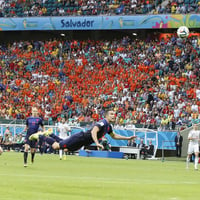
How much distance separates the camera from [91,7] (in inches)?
2172

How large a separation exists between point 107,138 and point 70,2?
59.4 feet

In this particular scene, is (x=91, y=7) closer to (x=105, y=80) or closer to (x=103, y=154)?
(x=105, y=80)

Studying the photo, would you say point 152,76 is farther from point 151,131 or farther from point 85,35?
point 85,35

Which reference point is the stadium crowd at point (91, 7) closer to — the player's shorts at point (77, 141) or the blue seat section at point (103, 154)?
the blue seat section at point (103, 154)

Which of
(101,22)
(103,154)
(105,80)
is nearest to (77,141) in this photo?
(103,154)

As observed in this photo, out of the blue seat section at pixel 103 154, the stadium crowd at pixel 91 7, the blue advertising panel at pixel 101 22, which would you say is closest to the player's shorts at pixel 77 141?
the blue seat section at pixel 103 154

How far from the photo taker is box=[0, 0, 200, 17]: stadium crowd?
50.9m

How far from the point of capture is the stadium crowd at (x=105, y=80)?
43438 mm

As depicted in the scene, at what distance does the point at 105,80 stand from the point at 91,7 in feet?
27.5

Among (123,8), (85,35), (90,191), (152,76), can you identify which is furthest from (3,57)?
(90,191)

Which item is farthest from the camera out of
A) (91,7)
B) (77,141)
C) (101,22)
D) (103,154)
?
(91,7)

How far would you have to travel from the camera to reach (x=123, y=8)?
53.6m

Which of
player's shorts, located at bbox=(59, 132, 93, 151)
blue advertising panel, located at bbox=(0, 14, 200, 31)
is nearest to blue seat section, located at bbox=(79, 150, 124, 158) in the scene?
blue advertising panel, located at bbox=(0, 14, 200, 31)

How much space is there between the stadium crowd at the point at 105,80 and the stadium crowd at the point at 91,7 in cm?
241
